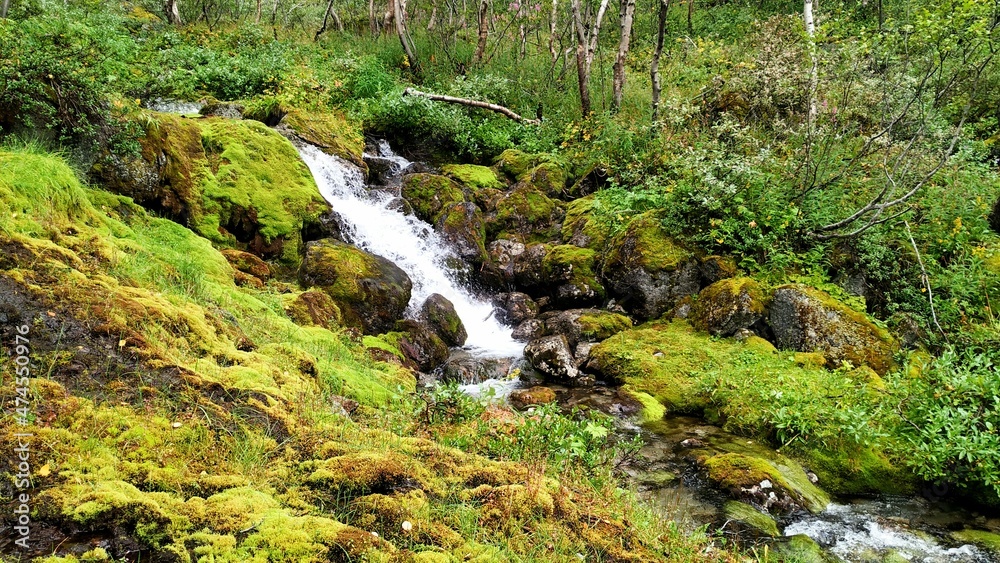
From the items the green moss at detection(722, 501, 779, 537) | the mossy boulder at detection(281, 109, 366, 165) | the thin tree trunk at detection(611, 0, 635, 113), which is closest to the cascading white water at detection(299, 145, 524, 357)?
the mossy boulder at detection(281, 109, 366, 165)

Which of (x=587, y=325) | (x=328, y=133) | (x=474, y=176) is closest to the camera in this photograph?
(x=587, y=325)

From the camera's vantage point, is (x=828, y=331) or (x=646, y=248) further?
(x=646, y=248)

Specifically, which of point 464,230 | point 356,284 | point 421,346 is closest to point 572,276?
point 464,230

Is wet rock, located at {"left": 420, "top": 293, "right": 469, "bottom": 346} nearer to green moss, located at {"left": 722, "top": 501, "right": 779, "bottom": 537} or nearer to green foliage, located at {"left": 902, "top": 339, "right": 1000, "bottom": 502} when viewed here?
green moss, located at {"left": 722, "top": 501, "right": 779, "bottom": 537}

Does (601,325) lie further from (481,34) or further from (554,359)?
(481,34)

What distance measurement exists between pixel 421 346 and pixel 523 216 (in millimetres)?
5563

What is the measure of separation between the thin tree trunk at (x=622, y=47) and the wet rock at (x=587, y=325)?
7.90 meters

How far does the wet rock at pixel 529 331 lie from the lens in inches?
411

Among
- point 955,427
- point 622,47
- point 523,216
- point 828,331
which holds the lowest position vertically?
point 828,331

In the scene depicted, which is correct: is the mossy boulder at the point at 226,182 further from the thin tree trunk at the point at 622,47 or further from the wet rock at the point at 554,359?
the thin tree trunk at the point at 622,47

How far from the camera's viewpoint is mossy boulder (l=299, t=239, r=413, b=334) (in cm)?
862

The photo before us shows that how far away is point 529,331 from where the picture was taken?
10.6 m

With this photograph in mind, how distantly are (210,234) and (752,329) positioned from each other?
882cm

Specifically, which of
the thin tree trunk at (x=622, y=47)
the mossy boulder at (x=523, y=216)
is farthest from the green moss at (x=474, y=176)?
the thin tree trunk at (x=622, y=47)
